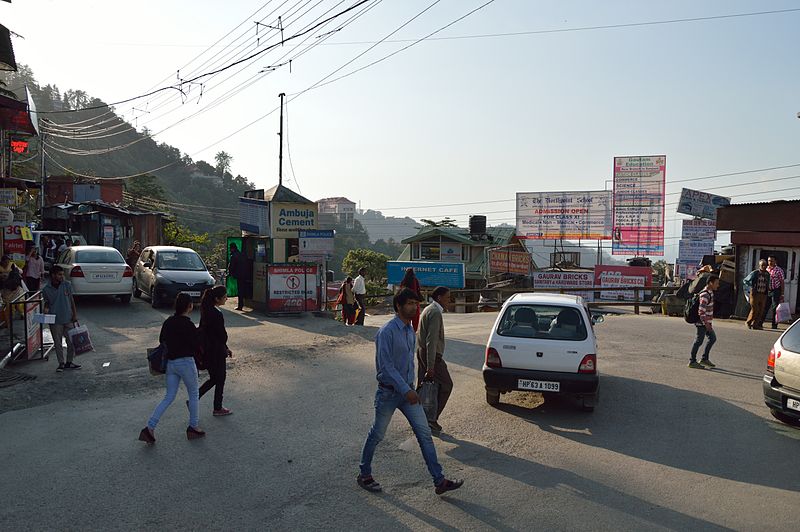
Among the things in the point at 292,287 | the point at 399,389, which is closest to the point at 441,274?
the point at 292,287

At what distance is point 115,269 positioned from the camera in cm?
1722

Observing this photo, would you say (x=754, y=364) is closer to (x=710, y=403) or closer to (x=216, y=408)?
(x=710, y=403)

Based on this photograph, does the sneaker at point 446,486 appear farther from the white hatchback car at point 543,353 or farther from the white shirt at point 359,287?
the white shirt at point 359,287

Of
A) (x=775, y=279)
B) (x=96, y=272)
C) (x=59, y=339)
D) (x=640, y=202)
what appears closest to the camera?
(x=59, y=339)

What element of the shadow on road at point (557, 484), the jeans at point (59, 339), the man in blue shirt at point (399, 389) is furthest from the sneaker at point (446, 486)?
the jeans at point (59, 339)

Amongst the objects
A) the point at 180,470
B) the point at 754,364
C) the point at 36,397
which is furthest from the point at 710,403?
the point at 36,397

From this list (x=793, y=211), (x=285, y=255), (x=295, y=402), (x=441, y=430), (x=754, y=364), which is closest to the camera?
(x=441, y=430)

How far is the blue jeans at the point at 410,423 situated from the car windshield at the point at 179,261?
44.6ft

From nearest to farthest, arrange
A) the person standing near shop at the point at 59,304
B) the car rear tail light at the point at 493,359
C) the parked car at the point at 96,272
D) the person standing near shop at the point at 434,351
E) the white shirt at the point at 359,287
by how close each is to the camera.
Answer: the person standing near shop at the point at 434,351
the car rear tail light at the point at 493,359
the person standing near shop at the point at 59,304
the parked car at the point at 96,272
the white shirt at the point at 359,287

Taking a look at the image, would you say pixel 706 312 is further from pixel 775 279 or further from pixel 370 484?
pixel 370 484

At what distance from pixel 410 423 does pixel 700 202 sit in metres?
35.3

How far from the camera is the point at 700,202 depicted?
36.0 m

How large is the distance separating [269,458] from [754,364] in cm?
1049

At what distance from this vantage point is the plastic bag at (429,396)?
7.18 m
